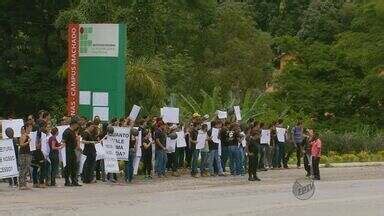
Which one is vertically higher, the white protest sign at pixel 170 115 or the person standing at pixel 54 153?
the white protest sign at pixel 170 115

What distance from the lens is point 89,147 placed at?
1008 inches

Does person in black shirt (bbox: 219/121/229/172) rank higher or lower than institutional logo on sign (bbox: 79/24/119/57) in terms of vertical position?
lower

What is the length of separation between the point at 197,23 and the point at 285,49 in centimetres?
611

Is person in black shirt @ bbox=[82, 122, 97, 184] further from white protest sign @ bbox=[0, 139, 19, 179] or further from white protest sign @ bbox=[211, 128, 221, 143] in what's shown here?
white protest sign @ bbox=[211, 128, 221, 143]

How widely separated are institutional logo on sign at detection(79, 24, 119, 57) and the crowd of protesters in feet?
10.4

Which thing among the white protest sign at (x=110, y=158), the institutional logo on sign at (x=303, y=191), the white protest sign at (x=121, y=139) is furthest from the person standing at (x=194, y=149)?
the institutional logo on sign at (x=303, y=191)

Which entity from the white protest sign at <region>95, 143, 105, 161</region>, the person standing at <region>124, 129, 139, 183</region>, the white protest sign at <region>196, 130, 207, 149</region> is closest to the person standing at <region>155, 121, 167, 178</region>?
the person standing at <region>124, 129, 139, 183</region>

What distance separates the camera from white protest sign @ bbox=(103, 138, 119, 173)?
1036 inches

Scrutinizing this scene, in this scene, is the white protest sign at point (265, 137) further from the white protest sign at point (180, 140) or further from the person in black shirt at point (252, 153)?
the white protest sign at point (180, 140)

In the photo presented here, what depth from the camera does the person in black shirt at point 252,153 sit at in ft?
91.9

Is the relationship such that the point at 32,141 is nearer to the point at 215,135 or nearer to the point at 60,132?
the point at 60,132

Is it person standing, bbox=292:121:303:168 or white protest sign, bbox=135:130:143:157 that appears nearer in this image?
white protest sign, bbox=135:130:143:157

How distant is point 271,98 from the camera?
56.3 meters

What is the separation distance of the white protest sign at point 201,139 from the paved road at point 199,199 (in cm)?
107
